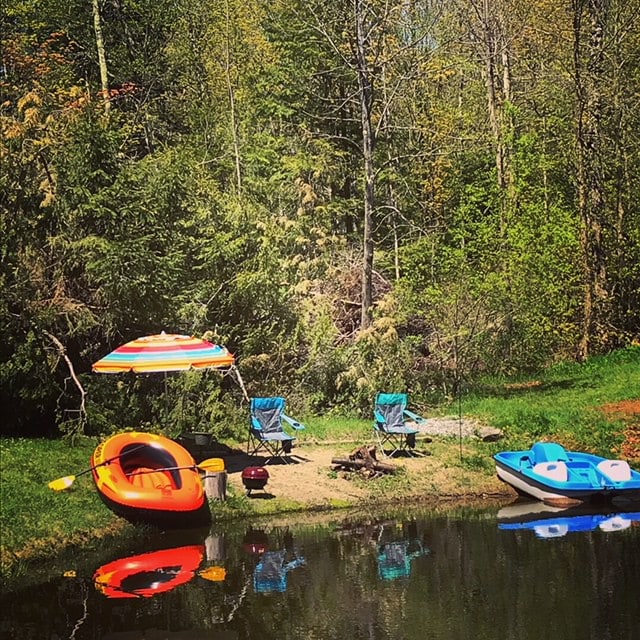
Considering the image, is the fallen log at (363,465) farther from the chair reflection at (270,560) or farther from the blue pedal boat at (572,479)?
the chair reflection at (270,560)

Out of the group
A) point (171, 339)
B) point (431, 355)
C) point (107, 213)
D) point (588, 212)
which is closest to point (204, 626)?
point (171, 339)

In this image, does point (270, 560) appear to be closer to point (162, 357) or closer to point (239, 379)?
point (162, 357)

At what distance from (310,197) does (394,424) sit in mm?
10045

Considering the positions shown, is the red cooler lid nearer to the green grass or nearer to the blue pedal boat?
the blue pedal boat

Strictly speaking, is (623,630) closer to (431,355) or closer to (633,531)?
(633,531)

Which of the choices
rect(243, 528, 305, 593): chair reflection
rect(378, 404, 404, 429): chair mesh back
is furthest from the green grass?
rect(243, 528, 305, 593): chair reflection

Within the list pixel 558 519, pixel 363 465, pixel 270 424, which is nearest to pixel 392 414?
pixel 363 465

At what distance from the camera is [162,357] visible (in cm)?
1238

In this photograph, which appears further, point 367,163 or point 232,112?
point 232,112

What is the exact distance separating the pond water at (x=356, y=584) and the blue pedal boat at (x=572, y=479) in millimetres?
515

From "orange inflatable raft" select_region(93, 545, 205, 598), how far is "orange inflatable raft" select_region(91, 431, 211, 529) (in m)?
0.72

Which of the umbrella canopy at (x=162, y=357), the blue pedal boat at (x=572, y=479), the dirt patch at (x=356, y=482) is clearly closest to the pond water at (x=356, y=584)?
the blue pedal boat at (x=572, y=479)

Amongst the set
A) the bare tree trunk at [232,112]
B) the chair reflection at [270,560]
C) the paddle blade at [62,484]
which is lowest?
the chair reflection at [270,560]

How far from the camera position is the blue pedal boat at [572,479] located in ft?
40.5
